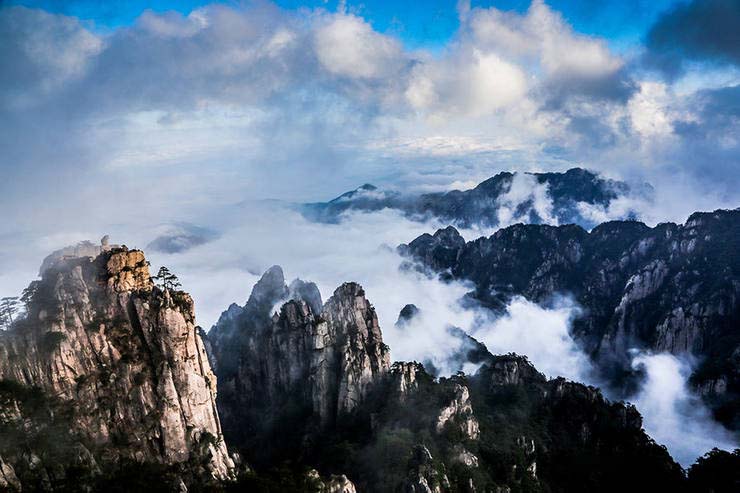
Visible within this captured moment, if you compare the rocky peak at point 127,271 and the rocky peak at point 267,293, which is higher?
the rocky peak at point 267,293

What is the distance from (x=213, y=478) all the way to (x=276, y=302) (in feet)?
339

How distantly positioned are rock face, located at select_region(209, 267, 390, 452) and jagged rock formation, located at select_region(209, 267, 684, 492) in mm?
300

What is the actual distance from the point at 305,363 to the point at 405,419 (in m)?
37.9

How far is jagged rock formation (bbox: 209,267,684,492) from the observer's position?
11138cm

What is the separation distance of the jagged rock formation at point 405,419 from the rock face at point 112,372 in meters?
26.2

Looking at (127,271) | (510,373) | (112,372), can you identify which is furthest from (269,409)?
(127,271)

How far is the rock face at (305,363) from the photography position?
443ft

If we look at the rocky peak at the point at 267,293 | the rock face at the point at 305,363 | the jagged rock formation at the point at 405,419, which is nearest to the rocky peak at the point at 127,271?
the jagged rock formation at the point at 405,419

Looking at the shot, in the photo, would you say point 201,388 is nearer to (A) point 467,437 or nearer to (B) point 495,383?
(A) point 467,437

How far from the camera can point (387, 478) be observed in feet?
343

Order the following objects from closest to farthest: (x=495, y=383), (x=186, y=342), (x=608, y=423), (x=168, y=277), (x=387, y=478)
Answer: (x=186, y=342), (x=168, y=277), (x=387, y=478), (x=608, y=423), (x=495, y=383)

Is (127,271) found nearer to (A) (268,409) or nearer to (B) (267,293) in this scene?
(A) (268,409)

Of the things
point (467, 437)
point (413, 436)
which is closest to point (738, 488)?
point (467, 437)

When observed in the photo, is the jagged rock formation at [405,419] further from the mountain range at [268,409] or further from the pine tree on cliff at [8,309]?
the pine tree on cliff at [8,309]
